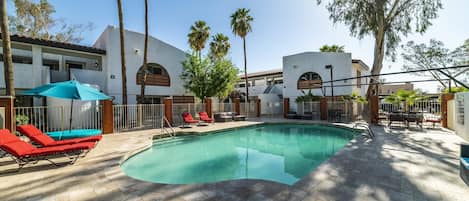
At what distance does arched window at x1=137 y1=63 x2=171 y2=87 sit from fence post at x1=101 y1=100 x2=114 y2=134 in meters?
7.58

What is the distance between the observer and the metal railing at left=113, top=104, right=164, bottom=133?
1152cm

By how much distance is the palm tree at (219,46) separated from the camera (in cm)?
2302

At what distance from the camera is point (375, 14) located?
1377 cm

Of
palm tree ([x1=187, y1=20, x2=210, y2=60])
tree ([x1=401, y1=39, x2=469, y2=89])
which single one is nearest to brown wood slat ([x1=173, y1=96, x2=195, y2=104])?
palm tree ([x1=187, y1=20, x2=210, y2=60])

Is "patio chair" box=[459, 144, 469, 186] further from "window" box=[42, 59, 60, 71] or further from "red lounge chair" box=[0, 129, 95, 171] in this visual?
"window" box=[42, 59, 60, 71]

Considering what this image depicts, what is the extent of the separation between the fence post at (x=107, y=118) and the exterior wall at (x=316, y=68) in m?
17.9

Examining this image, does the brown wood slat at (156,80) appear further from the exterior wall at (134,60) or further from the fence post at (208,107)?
the fence post at (208,107)

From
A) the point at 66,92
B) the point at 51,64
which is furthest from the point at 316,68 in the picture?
the point at 51,64

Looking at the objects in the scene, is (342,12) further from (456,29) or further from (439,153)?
(439,153)

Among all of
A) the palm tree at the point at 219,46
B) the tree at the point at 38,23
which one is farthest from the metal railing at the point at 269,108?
the tree at the point at 38,23

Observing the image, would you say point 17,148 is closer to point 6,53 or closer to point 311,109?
point 6,53

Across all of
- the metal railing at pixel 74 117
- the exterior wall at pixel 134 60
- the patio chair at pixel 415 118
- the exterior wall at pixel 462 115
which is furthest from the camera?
the exterior wall at pixel 134 60

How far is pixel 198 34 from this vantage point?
20.7 meters

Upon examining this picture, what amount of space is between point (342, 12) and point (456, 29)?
26.9 feet
